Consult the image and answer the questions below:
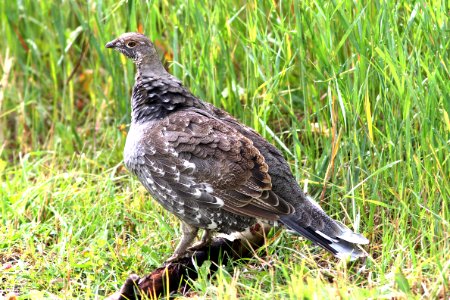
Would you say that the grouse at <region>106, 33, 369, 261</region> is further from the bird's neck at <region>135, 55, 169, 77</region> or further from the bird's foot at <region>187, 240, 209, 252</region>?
the bird's neck at <region>135, 55, 169, 77</region>

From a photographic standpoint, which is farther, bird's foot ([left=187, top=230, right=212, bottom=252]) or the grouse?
bird's foot ([left=187, top=230, right=212, bottom=252])

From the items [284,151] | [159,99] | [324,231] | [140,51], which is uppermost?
[140,51]

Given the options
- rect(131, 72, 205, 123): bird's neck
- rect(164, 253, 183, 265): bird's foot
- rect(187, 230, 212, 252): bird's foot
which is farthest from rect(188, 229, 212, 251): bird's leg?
rect(131, 72, 205, 123): bird's neck

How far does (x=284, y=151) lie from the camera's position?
5.73m

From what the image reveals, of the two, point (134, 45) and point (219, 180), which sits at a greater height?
point (134, 45)

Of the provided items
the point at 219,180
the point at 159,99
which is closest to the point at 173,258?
the point at 219,180

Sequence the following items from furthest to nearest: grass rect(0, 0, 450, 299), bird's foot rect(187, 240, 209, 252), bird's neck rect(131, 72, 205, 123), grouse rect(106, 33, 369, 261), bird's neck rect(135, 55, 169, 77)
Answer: bird's neck rect(135, 55, 169, 77) → bird's neck rect(131, 72, 205, 123) → bird's foot rect(187, 240, 209, 252) → grouse rect(106, 33, 369, 261) → grass rect(0, 0, 450, 299)

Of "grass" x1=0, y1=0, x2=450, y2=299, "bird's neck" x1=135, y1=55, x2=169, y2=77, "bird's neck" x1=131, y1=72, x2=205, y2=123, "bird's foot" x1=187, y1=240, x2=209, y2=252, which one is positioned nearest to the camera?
"grass" x1=0, y1=0, x2=450, y2=299

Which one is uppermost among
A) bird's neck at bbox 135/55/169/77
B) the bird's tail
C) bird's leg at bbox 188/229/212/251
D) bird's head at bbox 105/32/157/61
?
bird's head at bbox 105/32/157/61

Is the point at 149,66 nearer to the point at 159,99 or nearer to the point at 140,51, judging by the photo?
the point at 140,51

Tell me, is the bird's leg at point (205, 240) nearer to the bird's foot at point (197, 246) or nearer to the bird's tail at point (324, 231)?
the bird's foot at point (197, 246)

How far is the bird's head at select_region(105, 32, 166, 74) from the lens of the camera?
17.6 feet

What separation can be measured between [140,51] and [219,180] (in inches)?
46.6

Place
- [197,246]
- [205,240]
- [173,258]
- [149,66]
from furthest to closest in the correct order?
[149,66] < [205,240] < [197,246] < [173,258]
